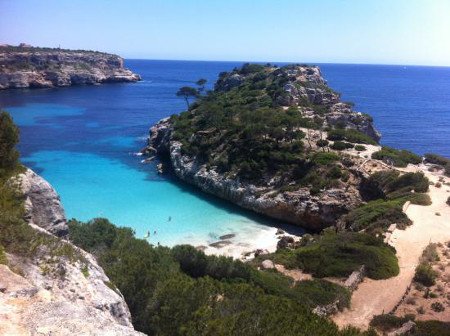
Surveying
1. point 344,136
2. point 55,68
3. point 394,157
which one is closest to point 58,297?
point 394,157

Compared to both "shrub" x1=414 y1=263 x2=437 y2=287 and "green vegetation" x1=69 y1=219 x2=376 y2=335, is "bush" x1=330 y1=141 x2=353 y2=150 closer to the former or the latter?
"shrub" x1=414 y1=263 x2=437 y2=287

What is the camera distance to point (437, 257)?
25328 millimetres

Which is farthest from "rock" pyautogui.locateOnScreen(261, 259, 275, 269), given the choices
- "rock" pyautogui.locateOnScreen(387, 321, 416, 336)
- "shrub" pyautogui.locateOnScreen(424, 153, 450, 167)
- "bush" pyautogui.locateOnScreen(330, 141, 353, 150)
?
"shrub" pyautogui.locateOnScreen(424, 153, 450, 167)

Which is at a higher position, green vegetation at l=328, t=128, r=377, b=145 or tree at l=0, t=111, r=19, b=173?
tree at l=0, t=111, r=19, b=173

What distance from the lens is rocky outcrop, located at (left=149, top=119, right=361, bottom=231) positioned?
38344 mm

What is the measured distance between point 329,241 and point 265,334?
1893cm

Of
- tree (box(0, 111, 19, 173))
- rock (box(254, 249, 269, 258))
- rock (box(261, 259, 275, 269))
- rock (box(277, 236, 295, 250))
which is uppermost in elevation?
tree (box(0, 111, 19, 173))

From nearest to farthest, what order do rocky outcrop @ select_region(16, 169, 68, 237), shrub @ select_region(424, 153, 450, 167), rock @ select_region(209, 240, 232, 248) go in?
rocky outcrop @ select_region(16, 169, 68, 237), rock @ select_region(209, 240, 232, 248), shrub @ select_region(424, 153, 450, 167)

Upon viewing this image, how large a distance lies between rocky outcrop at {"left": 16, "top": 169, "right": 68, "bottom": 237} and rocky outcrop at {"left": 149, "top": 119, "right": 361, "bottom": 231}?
81.4 feet

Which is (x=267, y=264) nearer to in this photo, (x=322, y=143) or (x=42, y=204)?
(x=42, y=204)

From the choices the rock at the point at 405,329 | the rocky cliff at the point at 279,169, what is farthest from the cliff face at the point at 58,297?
the rocky cliff at the point at 279,169

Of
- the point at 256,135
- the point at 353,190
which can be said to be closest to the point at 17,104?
the point at 256,135

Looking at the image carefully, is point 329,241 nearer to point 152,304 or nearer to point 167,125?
point 152,304

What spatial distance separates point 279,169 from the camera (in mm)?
43938
